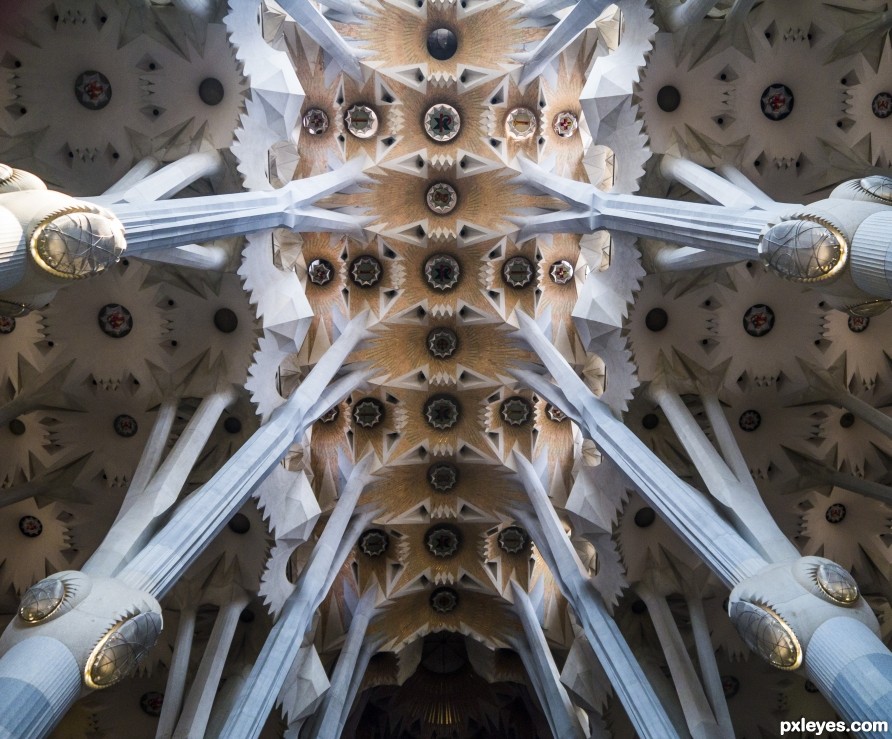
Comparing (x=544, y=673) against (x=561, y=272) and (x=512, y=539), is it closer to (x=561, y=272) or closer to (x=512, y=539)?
(x=512, y=539)

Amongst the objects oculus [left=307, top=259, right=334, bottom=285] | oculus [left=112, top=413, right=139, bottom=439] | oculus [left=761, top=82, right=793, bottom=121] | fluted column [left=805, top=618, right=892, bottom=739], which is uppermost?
oculus [left=307, top=259, right=334, bottom=285]

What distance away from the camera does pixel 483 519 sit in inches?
782

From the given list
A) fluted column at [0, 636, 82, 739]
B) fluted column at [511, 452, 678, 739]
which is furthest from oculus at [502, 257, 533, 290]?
fluted column at [0, 636, 82, 739]

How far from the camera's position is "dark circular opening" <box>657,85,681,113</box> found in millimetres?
12366

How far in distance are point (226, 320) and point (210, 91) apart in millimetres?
3480

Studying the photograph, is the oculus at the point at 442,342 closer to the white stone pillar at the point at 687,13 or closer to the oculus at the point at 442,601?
the oculus at the point at 442,601

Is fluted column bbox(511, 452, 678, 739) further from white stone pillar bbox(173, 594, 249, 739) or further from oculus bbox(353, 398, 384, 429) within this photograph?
white stone pillar bbox(173, 594, 249, 739)

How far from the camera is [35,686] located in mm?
6969

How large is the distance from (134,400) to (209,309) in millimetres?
2276

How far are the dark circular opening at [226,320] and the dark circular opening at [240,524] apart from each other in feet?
10.3

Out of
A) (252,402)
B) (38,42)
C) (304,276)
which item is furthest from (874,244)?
(304,276)

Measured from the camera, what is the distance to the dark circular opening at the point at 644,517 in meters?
15.1

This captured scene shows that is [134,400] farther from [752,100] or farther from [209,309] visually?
[752,100]

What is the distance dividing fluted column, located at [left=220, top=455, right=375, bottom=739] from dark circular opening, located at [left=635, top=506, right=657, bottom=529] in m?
5.74
